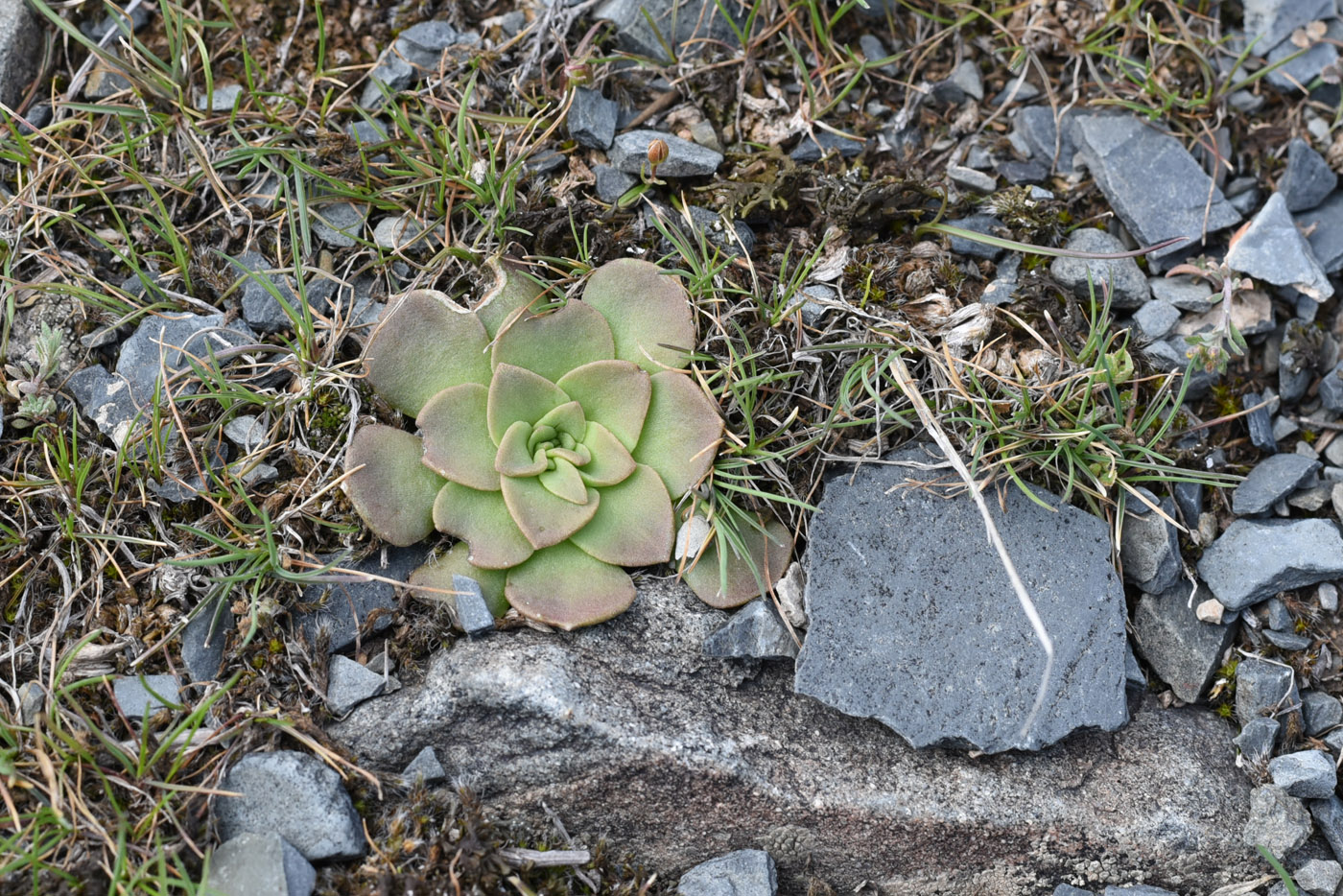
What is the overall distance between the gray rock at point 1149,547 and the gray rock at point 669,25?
77.7 inches

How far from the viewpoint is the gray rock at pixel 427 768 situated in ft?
7.55

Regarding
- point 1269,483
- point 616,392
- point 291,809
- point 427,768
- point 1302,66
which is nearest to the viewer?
point 291,809

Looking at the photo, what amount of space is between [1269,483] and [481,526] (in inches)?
90.5

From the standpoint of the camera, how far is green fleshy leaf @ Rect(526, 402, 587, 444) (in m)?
2.63

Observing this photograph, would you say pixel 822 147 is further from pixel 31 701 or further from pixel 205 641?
pixel 31 701

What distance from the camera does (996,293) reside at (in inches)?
114

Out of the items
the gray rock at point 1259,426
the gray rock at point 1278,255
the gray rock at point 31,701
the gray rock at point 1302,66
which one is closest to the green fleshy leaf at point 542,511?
the gray rock at point 31,701

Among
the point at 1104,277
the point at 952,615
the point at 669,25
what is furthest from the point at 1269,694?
the point at 669,25

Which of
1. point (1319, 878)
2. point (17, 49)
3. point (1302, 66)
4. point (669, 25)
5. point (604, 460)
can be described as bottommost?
point (1319, 878)

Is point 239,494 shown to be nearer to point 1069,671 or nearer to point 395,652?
point 395,652

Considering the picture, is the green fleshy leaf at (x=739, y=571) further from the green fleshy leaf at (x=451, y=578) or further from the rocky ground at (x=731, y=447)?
the green fleshy leaf at (x=451, y=578)

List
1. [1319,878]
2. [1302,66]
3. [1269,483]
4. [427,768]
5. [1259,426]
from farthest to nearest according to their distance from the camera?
[1302,66] → [1259,426] → [1269,483] → [1319,878] → [427,768]

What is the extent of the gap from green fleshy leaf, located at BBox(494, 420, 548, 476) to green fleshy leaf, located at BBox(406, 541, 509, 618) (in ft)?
0.79

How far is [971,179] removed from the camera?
3.11m
